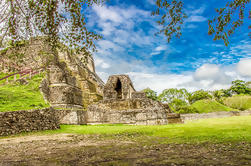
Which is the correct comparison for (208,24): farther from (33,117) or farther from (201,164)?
(33,117)

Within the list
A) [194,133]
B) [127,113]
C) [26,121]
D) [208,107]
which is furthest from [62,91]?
[208,107]

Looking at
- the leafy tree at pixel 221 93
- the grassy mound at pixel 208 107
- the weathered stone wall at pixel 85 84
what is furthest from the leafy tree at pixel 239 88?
the weathered stone wall at pixel 85 84

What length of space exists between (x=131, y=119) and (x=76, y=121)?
3.24m

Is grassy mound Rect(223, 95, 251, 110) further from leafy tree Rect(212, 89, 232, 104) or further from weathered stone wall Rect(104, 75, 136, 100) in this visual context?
weathered stone wall Rect(104, 75, 136, 100)

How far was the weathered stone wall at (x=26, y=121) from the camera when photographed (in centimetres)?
841

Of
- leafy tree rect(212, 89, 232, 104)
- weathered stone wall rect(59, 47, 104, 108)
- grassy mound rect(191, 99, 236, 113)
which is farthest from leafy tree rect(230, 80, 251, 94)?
weathered stone wall rect(59, 47, 104, 108)

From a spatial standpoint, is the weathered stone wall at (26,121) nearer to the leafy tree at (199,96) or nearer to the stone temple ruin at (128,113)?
the stone temple ruin at (128,113)

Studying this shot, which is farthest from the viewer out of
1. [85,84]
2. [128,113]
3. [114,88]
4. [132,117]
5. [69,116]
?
[85,84]


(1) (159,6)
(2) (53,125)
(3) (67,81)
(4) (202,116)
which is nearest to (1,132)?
(2) (53,125)

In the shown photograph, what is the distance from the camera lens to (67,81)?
2223 centimetres

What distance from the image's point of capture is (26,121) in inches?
354

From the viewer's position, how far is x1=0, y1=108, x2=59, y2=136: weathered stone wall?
8406mm

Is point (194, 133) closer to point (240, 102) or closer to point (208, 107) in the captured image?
point (208, 107)

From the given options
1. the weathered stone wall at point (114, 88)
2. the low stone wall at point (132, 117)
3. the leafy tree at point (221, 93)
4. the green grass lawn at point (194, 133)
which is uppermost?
the leafy tree at point (221, 93)
